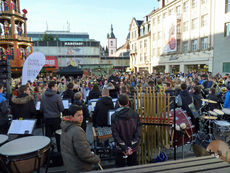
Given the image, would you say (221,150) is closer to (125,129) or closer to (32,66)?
(125,129)

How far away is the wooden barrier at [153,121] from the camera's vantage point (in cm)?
410

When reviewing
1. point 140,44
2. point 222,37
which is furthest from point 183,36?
point 140,44

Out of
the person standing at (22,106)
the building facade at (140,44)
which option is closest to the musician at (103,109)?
the person standing at (22,106)

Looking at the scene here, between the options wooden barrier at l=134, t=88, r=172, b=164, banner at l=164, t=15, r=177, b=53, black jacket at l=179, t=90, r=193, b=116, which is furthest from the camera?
banner at l=164, t=15, r=177, b=53

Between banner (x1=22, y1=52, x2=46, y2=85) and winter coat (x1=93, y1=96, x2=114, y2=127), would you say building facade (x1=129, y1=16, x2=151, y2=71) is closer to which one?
banner (x1=22, y1=52, x2=46, y2=85)

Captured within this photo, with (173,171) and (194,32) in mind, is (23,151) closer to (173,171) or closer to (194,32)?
(173,171)

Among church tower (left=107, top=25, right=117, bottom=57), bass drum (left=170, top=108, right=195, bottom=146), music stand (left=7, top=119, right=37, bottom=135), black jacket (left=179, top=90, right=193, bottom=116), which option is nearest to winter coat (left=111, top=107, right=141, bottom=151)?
bass drum (left=170, top=108, right=195, bottom=146)

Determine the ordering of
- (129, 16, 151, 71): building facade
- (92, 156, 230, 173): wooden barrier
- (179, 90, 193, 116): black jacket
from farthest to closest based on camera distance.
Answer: (129, 16, 151, 71): building facade
(179, 90, 193, 116): black jacket
(92, 156, 230, 173): wooden barrier

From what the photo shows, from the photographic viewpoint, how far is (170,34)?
1126 inches

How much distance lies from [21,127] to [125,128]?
2.71m

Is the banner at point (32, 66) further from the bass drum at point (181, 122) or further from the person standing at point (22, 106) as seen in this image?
the bass drum at point (181, 122)

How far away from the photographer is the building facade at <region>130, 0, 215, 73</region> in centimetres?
2334

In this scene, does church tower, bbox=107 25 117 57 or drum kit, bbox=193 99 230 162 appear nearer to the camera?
drum kit, bbox=193 99 230 162

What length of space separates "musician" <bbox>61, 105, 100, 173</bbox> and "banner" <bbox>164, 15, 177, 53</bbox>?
2885 centimetres
